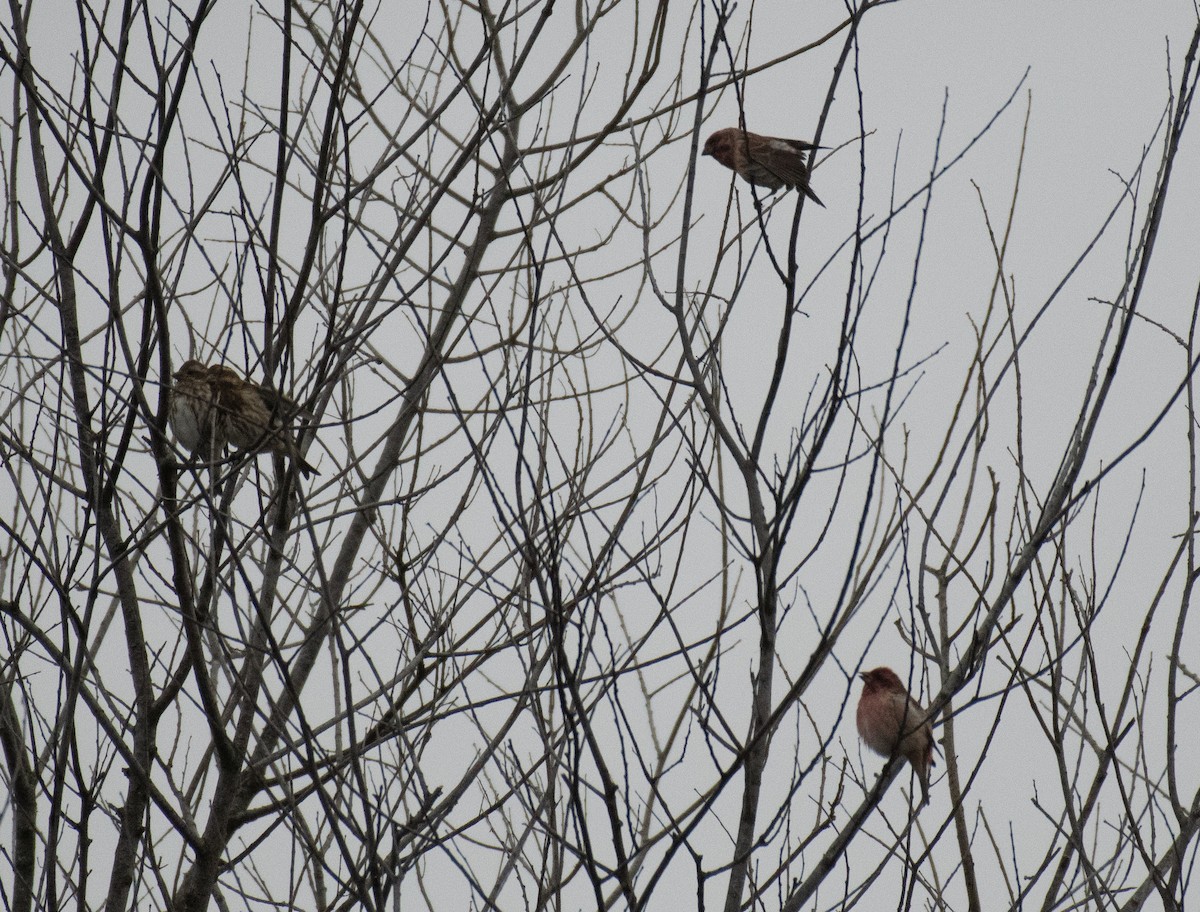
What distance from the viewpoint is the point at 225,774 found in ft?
11.4

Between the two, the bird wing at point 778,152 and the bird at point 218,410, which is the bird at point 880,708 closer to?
the bird wing at point 778,152

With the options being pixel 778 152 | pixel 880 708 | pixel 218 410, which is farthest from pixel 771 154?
pixel 218 410

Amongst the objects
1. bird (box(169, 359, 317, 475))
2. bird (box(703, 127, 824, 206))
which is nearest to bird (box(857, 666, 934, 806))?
bird (box(703, 127, 824, 206))

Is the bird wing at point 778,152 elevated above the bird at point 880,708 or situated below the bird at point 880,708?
above

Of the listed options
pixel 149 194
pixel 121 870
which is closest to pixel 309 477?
pixel 121 870

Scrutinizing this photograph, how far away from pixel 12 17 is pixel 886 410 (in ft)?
7.30

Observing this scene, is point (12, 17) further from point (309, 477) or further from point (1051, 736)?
point (309, 477)

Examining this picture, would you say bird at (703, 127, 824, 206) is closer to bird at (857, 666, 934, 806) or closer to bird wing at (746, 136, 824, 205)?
bird wing at (746, 136, 824, 205)

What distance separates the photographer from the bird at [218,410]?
366 cm

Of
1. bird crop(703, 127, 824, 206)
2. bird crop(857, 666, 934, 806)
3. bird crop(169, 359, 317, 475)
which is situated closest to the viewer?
bird crop(169, 359, 317, 475)

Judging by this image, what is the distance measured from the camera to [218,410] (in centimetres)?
375

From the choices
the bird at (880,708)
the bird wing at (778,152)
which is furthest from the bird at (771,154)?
the bird at (880,708)

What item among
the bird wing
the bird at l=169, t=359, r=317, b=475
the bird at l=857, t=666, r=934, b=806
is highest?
the bird wing

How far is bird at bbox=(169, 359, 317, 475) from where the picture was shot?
12.0 ft
